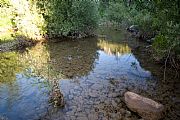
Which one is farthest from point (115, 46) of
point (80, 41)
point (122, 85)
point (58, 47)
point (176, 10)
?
point (176, 10)

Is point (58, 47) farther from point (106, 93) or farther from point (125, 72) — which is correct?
point (106, 93)

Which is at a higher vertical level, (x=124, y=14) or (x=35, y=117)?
(x=124, y=14)

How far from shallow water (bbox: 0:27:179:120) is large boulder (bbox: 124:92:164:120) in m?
0.35

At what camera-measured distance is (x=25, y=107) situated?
14.0 metres

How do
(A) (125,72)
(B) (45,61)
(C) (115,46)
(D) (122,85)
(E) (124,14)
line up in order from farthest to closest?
(E) (124,14) → (C) (115,46) → (B) (45,61) → (A) (125,72) → (D) (122,85)

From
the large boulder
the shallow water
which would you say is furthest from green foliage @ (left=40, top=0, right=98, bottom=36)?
the large boulder

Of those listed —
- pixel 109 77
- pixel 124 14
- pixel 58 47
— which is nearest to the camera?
pixel 109 77

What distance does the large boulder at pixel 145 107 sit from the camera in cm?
1245

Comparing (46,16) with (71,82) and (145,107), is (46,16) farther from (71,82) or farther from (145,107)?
(145,107)

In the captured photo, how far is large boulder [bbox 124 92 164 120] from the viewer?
40.8 ft

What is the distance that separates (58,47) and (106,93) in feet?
51.4

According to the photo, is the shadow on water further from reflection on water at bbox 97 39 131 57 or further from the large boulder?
the large boulder

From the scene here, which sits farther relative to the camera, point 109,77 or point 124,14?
point 124,14

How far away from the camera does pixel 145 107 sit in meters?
12.8
